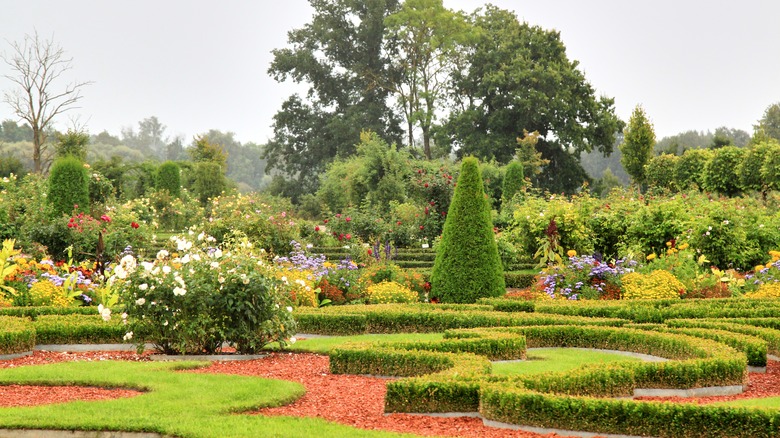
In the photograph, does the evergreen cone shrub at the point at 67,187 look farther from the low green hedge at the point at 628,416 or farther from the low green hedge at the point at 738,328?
the low green hedge at the point at 628,416

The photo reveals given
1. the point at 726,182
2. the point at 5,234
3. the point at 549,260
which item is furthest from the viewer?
the point at 726,182

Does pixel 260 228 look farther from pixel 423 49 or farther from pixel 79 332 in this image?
pixel 423 49

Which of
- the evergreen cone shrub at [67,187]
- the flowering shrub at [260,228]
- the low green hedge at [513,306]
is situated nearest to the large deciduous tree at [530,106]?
the flowering shrub at [260,228]

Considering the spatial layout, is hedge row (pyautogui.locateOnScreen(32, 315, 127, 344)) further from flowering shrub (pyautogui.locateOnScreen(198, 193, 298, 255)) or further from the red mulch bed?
flowering shrub (pyautogui.locateOnScreen(198, 193, 298, 255))

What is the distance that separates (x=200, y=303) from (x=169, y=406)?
2.63 meters

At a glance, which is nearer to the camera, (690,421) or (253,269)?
(690,421)

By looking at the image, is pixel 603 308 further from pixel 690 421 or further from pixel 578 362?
pixel 690 421

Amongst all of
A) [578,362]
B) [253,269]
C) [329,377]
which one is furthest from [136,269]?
[578,362]

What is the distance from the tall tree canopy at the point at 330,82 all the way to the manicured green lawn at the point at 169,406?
3487 cm

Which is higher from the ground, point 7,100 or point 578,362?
point 7,100

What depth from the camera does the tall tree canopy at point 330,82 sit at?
4409 centimetres

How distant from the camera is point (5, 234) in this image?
65.5 feet

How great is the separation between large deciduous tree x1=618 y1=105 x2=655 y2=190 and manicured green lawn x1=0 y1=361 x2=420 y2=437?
32.4 metres

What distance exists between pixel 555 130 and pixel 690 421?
117 feet
